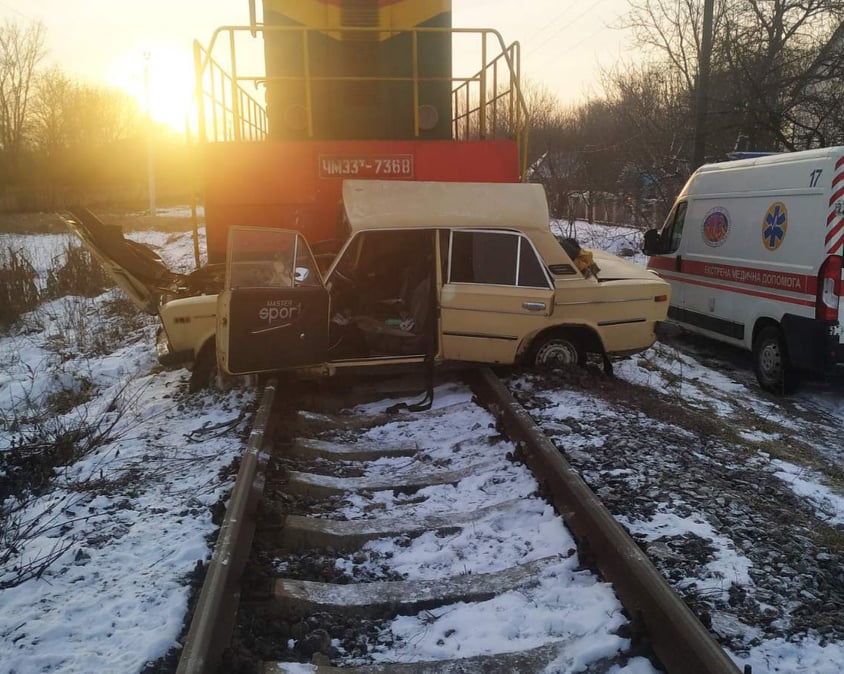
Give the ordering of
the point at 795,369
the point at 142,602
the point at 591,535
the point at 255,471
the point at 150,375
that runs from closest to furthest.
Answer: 1. the point at 142,602
2. the point at 591,535
3. the point at 255,471
4. the point at 795,369
5. the point at 150,375

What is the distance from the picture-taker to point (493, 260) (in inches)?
248

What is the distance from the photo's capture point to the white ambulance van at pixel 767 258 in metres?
6.62

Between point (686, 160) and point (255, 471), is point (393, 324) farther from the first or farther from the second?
point (686, 160)

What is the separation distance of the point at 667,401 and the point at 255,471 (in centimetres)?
401

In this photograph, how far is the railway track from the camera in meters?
2.67

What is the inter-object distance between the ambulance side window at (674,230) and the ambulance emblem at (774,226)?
185 centimetres

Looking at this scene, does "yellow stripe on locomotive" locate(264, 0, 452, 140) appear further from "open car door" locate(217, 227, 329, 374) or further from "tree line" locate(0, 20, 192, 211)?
"tree line" locate(0, 20, 192, 211)

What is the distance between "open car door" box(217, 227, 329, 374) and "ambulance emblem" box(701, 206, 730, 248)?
540cm

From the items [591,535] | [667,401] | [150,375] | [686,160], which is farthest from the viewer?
[686,160]

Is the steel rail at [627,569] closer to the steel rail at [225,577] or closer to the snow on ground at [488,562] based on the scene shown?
the snow on ground at [488,562]

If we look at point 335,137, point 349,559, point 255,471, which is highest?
point 335,137

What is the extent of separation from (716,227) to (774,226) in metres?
1.20

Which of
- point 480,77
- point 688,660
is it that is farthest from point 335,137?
point 688,660

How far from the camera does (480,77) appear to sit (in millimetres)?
8438
